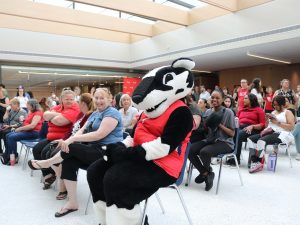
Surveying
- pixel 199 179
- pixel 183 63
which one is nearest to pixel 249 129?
pixel 199 179

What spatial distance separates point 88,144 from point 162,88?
112 centimetres

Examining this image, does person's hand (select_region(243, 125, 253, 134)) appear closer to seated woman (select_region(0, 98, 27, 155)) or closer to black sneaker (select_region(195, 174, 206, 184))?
black sneaker (select_region(195, 174, 206, 184))

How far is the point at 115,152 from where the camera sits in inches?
70.1

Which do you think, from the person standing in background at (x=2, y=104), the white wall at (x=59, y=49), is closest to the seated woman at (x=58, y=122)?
the person standing in background at (x=2, y=104)

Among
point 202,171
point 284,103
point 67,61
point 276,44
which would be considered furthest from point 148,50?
point 202,171

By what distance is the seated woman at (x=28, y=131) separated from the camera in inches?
169

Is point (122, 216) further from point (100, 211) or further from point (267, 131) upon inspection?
point (267, 131)

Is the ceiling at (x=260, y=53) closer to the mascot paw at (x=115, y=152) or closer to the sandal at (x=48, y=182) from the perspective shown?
the sandal at (x=48, y=182)

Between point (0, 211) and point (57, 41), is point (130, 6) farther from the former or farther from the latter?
point (0, 211)

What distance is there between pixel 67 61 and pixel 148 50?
3.21 meters

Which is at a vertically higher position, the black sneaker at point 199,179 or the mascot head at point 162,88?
the mascot head at point 162,88

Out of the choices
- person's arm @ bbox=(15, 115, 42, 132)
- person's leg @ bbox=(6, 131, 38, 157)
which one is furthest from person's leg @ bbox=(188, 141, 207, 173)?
person's leg @ bbox=(6, 131, 38, 157)

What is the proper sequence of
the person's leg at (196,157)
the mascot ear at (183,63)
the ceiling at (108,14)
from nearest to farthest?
the mascot ear at (183,63) < the person's leg at (196,157) < the ceiling at (108,14)

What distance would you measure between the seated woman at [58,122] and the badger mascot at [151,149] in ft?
4.45
